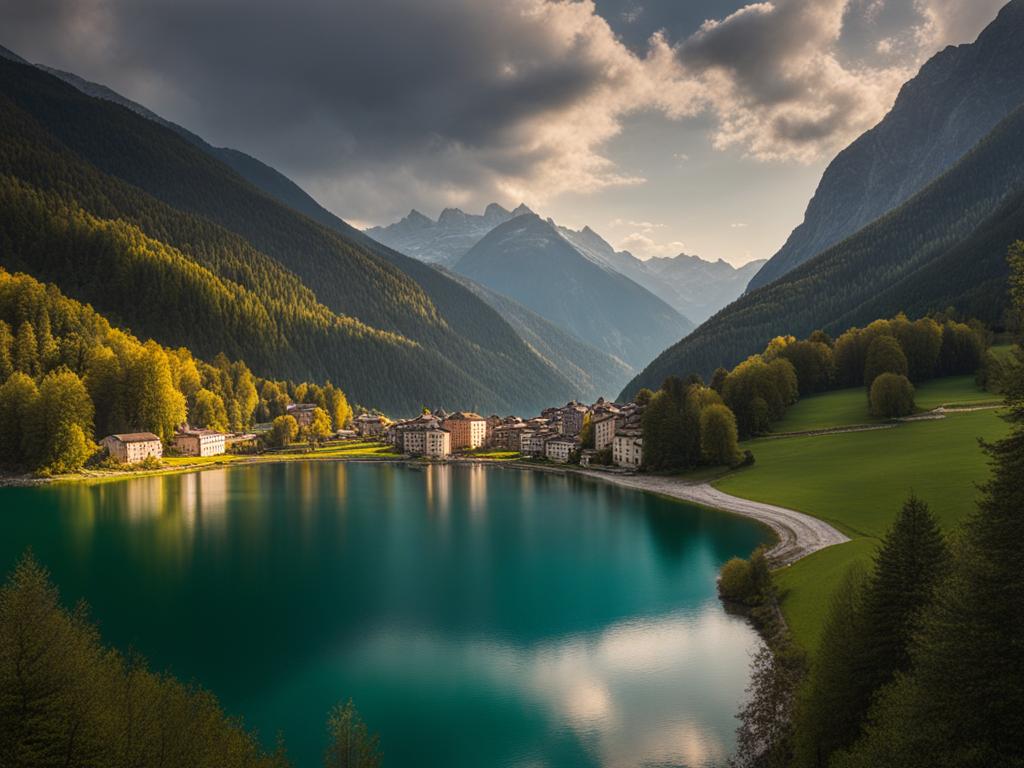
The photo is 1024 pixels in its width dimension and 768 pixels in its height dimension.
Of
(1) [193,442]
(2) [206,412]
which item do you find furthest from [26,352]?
(2) [206,412]

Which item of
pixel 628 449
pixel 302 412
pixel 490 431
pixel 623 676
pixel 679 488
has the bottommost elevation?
pixel 623 676

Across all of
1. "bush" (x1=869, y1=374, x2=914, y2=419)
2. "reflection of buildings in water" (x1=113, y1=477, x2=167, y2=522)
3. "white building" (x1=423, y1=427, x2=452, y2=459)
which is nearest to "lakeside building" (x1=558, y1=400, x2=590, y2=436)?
"white building" (x1=423, y1=427, x2=452, y2=459)

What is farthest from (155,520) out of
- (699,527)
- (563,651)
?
(699,527)

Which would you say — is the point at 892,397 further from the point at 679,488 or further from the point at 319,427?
the point at 319,427

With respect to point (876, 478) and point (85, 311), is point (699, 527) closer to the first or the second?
point (876, 478)

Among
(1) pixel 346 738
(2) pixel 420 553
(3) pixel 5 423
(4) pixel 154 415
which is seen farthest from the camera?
A: (4) pixel 154 415

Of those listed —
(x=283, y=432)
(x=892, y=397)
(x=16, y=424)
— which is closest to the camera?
(x=892, y=397)

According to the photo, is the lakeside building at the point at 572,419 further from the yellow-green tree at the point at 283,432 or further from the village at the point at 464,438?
the yellow-green tree at the point at 283,432

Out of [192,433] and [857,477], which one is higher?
[192,433]

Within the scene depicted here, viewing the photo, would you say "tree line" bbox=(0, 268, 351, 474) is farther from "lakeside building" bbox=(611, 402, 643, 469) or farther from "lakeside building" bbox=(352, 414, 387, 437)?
"lakeside building" bbox=(611, 402, 643, 469)
